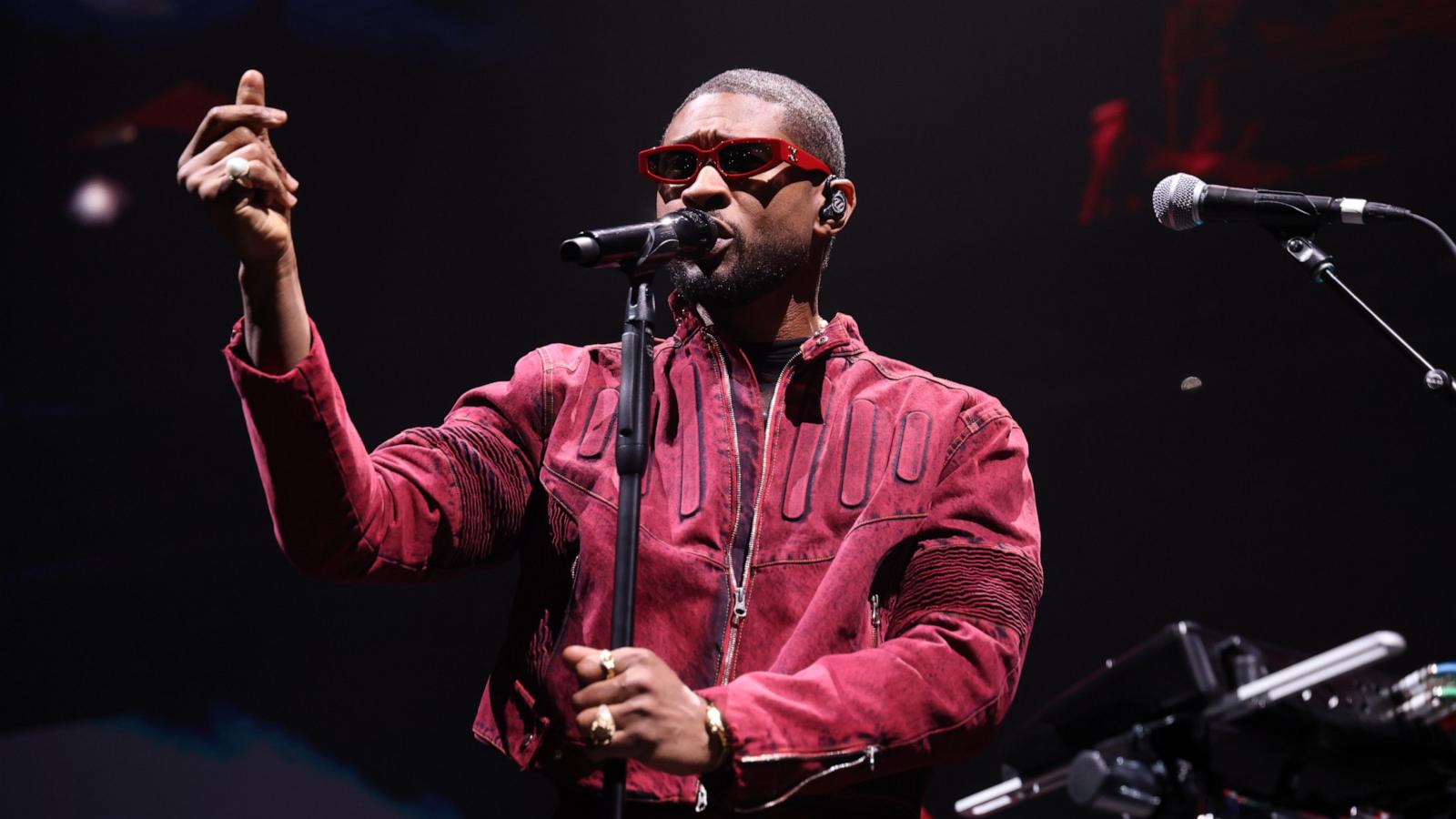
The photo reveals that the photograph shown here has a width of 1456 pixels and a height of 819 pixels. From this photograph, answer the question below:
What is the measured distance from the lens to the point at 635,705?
5.04ft

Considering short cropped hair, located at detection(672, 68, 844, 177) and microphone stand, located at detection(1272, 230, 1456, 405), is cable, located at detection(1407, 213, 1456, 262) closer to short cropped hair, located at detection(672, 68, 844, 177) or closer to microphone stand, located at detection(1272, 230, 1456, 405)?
microphone stand, located at detection(1272, 230, 1456, 405)

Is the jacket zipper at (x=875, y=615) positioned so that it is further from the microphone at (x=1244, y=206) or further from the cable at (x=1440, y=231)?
the cable at (x=1440, y=231)

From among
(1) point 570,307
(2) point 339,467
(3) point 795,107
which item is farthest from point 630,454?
(1) point 570,307

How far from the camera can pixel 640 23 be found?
363 cm

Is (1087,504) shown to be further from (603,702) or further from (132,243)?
(132,243)

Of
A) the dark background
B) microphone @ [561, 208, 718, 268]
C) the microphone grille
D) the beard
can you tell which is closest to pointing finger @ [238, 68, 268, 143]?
microphone @ [561, 208, 718, 268]

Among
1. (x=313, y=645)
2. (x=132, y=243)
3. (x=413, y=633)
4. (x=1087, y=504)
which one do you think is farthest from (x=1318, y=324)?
(x=132, y=243)

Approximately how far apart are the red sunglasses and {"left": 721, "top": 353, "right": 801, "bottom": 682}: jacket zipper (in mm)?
341

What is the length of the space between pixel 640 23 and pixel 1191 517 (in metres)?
1.98

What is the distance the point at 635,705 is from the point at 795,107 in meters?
1.34

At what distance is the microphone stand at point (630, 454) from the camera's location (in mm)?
1537

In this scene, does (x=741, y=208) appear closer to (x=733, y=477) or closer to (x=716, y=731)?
(x=733, y=477)

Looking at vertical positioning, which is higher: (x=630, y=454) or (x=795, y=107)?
(x=795, y=107)

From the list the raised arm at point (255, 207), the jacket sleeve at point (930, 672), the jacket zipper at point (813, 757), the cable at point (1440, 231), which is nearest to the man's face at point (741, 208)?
the jacket sleeve at point (930, 672)
